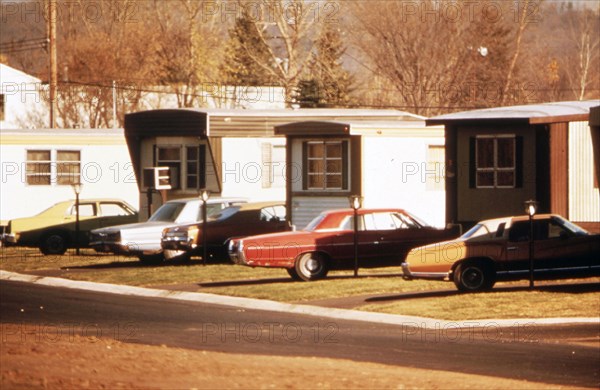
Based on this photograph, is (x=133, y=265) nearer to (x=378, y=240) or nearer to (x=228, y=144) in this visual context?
(x=228, y=144)

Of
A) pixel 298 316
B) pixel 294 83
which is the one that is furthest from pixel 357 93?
pixel 298 316

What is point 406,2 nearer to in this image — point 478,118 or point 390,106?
point 390,106

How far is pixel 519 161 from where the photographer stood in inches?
1167

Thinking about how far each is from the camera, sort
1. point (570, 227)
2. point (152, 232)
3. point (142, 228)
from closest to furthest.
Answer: point (570, 227), point (152, 232), point (142, 228)

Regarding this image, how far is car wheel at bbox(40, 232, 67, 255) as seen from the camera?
36.7 m

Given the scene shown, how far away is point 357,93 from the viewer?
206 ft

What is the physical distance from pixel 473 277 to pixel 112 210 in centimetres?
1804

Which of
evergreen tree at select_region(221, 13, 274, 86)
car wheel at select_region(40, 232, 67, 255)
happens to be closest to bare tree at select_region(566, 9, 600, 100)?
evergreen tree at select_region(221, 13, 274, 86)

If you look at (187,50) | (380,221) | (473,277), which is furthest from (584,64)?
(473,277)

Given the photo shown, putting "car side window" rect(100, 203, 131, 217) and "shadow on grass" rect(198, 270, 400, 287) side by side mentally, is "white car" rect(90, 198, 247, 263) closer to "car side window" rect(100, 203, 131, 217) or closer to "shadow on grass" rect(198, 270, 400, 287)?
"shadow on grass" rect(198, 270, 400, 287)

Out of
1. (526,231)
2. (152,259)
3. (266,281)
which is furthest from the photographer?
(152,259)

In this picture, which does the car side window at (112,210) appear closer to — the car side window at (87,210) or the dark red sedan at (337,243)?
the car side window at (87,210)

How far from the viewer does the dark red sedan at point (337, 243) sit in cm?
2523

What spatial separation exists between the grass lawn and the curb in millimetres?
407
